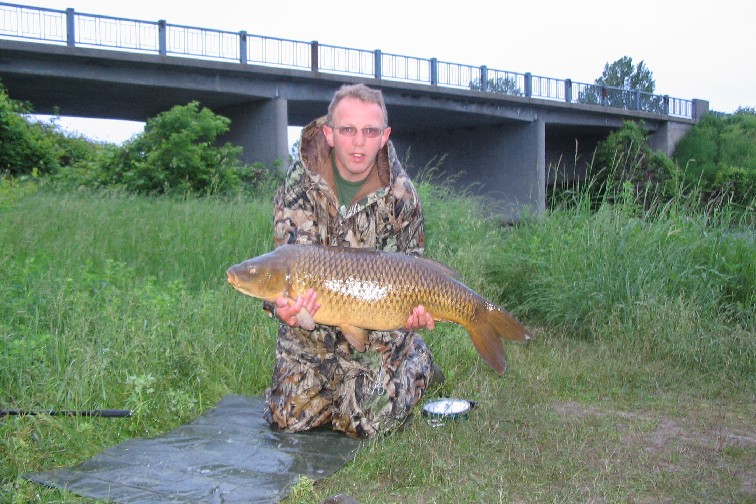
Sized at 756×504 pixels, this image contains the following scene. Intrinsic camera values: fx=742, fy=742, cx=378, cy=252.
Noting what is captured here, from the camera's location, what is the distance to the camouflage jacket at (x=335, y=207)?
146 inches

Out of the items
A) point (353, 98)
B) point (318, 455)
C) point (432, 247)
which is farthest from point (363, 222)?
point (432, 247)

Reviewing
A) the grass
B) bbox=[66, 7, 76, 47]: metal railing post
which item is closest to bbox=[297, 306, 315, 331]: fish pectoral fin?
the grass

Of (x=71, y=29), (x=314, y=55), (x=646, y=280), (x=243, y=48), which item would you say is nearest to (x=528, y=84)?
(x=314, y=55)

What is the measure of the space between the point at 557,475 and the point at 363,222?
1.49 meters

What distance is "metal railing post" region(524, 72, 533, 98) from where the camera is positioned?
24938 millimetres

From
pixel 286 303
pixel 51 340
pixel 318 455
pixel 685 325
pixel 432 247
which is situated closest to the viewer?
pixel 286 303

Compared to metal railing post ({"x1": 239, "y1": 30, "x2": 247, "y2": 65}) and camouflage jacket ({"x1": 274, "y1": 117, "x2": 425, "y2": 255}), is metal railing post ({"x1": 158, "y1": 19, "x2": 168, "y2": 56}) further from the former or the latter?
camouflage jacket ({"x1": 274, "y1": 117, "x2": 425, "y2": 255})

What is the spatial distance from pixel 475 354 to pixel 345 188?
183 centimetres

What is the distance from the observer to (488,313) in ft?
10.4

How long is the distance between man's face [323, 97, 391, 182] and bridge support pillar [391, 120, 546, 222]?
2125 cm

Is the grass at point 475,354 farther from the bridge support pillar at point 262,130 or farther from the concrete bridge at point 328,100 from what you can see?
the bridge support pillar at point 262,130

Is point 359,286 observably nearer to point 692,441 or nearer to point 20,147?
point 692,441

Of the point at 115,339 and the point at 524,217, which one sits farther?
the point at 524,217

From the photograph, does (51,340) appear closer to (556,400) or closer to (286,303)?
(286,303)
